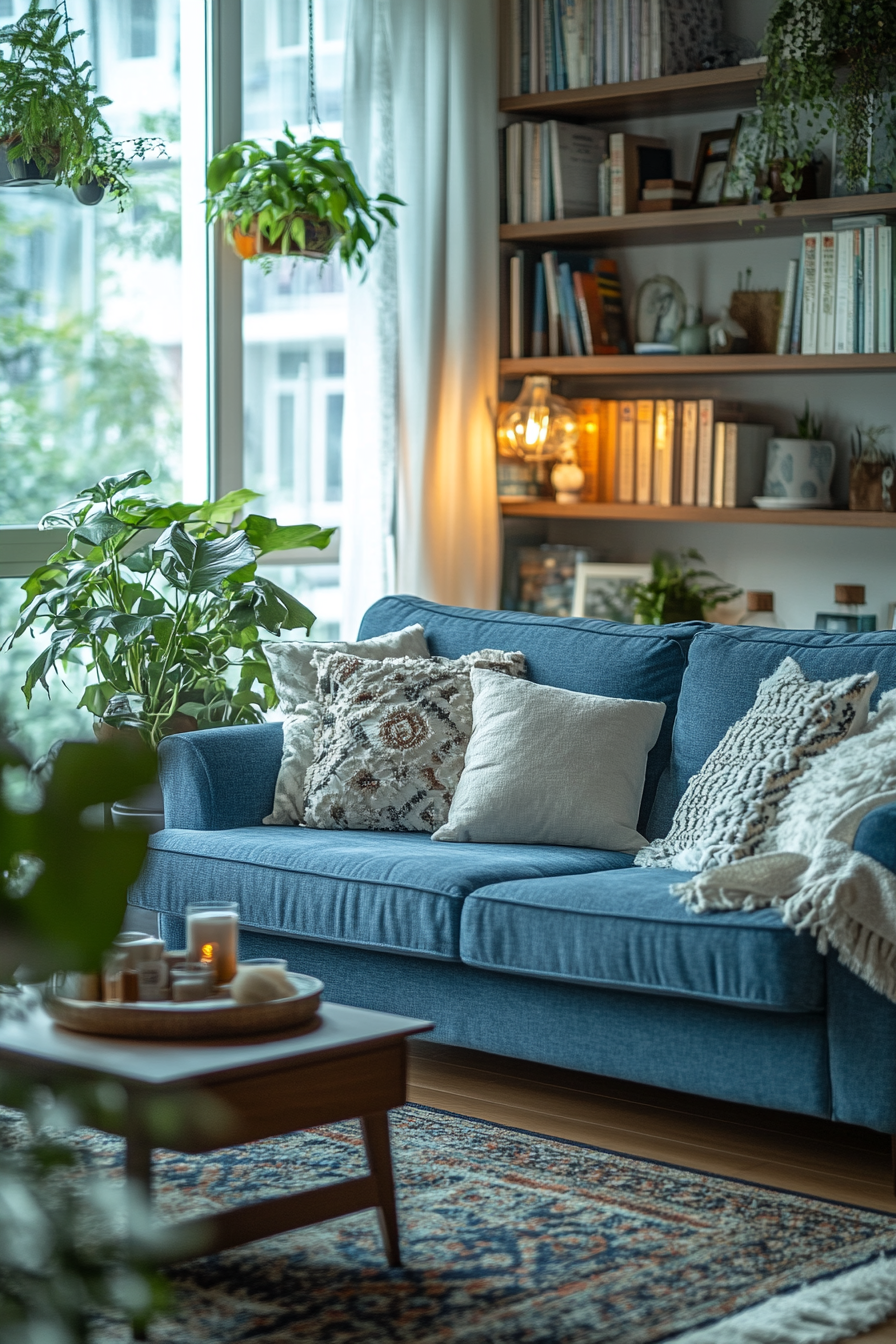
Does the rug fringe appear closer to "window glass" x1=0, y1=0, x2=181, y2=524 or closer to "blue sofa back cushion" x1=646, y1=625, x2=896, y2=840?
"blue sofa back cushion" x1=646, y1=625, x2=896, y2=840

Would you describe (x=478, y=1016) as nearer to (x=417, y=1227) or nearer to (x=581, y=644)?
(x=417, y=1227)

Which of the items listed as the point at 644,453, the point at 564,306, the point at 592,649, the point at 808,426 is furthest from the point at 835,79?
the point at 592,649

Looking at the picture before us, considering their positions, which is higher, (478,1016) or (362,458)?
(362,458)

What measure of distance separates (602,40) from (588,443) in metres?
1.14

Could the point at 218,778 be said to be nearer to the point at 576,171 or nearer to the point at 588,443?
the point at 588,443

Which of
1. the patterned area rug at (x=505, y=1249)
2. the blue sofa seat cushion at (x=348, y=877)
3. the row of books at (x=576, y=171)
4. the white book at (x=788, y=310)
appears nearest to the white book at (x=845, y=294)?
the white book at (x=788, y=310)

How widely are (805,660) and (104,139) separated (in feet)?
6.98

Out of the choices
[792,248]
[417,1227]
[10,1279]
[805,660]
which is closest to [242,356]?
[792,248]

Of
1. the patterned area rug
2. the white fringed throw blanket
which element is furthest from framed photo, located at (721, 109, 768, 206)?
the patterned area rug

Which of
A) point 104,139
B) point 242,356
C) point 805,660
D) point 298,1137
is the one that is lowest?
point 298,1137

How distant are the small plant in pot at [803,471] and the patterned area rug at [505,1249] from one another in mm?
2271

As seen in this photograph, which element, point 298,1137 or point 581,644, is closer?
point 298,1137

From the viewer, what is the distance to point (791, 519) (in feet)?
14.4

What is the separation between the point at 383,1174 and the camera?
7.07ft
